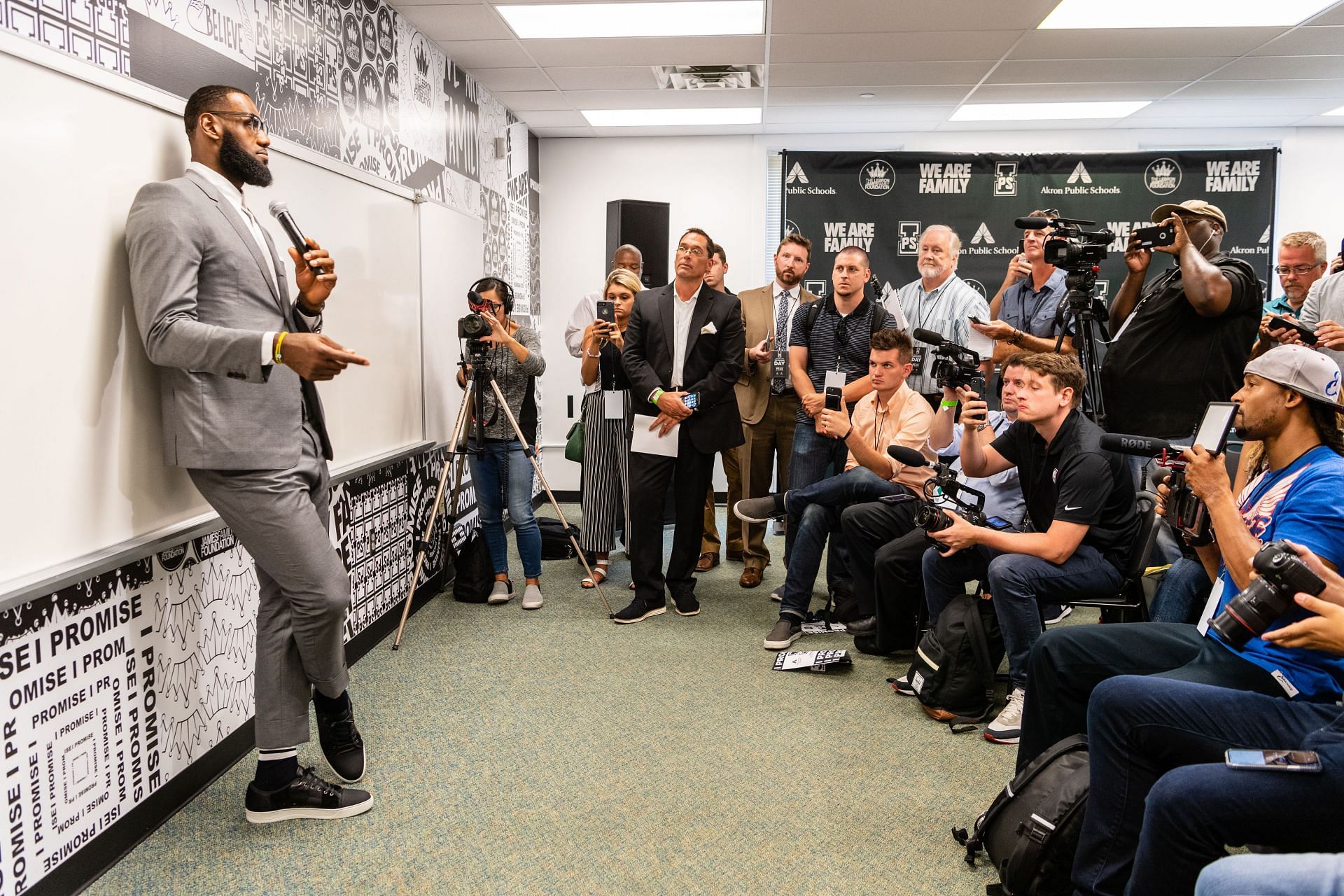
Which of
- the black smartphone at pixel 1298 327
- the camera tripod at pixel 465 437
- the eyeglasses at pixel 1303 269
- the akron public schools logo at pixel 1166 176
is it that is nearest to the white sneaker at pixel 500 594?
the camera tripod at pixel 465 437

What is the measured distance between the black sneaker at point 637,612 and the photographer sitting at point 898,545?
0.87m

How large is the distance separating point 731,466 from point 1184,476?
3261 millimetres

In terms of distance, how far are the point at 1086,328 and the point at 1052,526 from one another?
88cm

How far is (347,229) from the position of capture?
3.38 meters

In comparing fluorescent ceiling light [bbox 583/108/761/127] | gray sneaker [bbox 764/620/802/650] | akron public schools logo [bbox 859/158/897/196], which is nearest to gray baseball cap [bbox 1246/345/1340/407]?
gray sneaker [bbox 764/620/802/650]

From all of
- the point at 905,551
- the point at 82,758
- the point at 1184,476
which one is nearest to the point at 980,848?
the point at 1184,476

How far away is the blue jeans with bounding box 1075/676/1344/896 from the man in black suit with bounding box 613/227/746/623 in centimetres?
239

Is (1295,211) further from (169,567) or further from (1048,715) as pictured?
(169,567)

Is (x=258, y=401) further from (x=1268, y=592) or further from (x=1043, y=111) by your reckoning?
(x=1043, y=111)

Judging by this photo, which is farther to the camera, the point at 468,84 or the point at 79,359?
the point at 468,84

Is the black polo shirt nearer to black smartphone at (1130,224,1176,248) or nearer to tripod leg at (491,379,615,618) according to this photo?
black smartphone at (1130,224,1176,248)

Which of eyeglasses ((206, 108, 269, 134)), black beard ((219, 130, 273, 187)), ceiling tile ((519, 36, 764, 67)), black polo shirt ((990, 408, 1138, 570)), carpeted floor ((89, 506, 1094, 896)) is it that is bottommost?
carpeted floor ((89, 506, 1094, 896))

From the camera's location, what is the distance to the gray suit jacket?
199 cm

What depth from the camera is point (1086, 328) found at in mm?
3248
